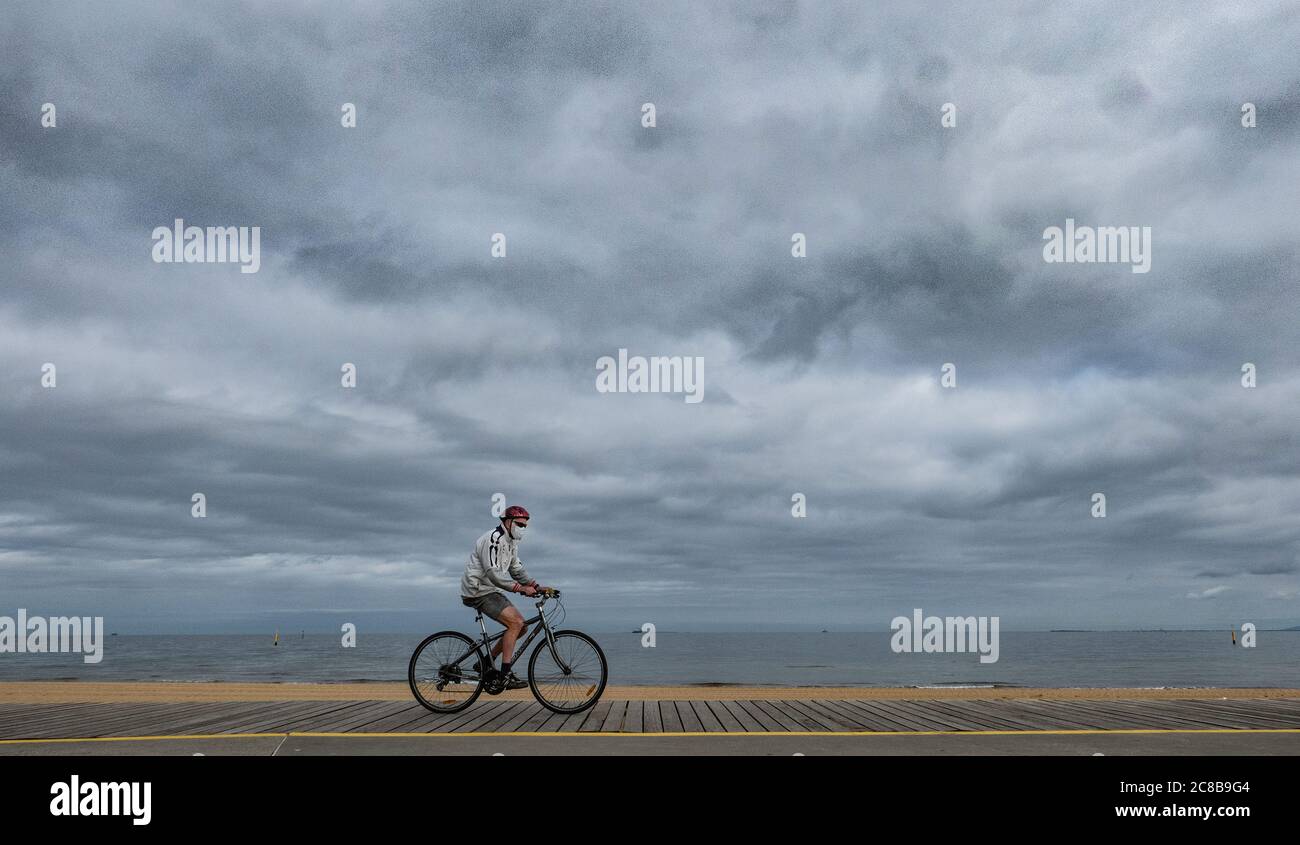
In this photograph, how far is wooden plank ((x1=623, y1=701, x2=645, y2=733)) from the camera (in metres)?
8.33

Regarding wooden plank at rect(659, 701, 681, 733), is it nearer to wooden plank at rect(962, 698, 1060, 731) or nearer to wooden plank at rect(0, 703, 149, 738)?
wooden plank at rect(962, 698, 1060, 731)

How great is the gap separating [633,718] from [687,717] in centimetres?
57

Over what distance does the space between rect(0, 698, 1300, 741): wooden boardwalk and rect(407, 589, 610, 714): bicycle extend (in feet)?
0.70

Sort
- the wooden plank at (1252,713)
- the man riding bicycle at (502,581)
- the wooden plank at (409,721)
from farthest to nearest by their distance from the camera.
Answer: the man riding bicycle at (502,581) < the wooden plank at (1252,713) < the wooden plank at (409,721)

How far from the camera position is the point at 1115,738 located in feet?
25.2

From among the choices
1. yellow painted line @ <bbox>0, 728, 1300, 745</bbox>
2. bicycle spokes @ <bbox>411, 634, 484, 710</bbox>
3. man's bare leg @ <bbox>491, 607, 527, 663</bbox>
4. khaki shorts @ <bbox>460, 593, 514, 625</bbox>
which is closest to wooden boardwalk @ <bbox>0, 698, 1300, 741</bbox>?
yellow painted line @ <bbox>0, 728, 1300, 745</bbox>

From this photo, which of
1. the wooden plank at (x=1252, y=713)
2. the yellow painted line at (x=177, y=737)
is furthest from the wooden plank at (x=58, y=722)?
the wooden plank at (x=1252, y=713)

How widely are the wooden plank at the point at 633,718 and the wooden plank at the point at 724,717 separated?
691 millimetres

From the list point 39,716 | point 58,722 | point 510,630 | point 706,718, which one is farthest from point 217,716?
point 706,718

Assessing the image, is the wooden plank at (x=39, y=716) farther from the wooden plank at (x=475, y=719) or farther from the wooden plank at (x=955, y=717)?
the wooden plank at (x=955, y=717)

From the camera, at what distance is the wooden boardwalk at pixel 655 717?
8.35 metres

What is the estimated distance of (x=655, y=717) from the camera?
920cm
